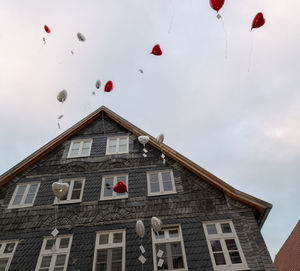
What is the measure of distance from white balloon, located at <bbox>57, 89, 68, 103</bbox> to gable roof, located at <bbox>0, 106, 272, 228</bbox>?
308 cm

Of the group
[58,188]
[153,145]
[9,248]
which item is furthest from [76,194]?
[153,145]

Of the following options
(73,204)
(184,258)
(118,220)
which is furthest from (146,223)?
(73,204)

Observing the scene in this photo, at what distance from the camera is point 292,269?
570 inches

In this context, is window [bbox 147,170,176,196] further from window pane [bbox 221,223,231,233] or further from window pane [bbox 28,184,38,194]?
window pane [bbox 28,184,38,194]

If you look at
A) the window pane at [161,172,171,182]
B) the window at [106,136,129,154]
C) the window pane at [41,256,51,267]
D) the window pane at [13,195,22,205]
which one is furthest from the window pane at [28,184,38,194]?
the window pane at [161,172,171,182]

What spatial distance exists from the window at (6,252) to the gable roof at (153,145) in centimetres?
277

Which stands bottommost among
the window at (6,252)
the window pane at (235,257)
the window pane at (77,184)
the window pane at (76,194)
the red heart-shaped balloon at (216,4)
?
the window pane at (235,257)

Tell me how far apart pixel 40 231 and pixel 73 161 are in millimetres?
3171

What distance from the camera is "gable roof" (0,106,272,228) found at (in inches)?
324

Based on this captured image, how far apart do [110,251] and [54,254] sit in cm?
182

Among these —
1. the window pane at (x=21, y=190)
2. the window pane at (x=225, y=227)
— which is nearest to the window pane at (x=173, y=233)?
the window pane at (x=225, y=227)

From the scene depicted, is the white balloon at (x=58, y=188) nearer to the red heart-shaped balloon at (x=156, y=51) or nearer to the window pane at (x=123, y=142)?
the window pane at (x=123, y=142)

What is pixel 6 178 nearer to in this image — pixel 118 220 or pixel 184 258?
pixel 118 220

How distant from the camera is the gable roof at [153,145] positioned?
27.0 feet
